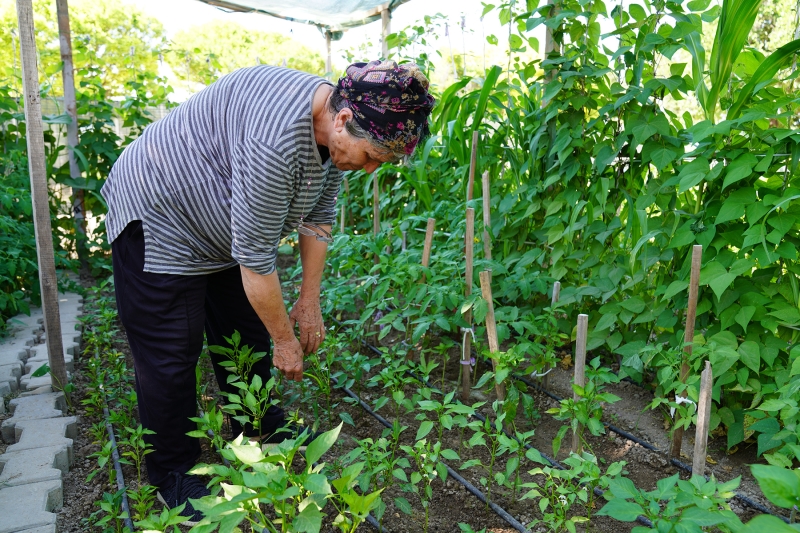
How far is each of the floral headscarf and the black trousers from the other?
0.70 metres

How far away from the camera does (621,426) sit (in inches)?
93.6

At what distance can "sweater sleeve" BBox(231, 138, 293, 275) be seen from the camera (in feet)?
4.87

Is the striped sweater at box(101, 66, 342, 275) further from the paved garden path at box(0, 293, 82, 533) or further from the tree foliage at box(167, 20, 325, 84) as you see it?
the tree foliage at box(167, 20, 325, 84)

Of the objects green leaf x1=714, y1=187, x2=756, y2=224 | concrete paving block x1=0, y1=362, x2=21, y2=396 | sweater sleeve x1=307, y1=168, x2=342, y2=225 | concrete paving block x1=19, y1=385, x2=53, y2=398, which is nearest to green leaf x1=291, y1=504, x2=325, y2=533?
sweater sleeve x1=307, y1=168, x2=342, y2=225

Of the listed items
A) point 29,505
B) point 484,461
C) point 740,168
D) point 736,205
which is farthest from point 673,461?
point 29,505

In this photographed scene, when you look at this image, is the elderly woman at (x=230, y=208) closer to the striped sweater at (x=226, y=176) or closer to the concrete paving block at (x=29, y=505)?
the striped sweater at (x=226, y=176)

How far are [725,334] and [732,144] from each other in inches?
23.3

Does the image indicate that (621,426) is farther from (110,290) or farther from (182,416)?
(110,290)

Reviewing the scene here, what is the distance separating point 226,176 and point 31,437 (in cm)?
133

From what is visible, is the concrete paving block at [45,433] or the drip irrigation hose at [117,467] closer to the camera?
the drip irrigation hose at [117,467]

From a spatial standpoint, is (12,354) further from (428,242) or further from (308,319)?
(428,242)

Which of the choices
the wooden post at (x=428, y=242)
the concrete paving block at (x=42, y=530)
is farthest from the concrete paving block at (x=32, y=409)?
the wooden post at (x=428, y=242)

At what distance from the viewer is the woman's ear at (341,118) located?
1.50 meters

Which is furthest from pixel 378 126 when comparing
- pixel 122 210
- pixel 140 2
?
pixel 140 2
